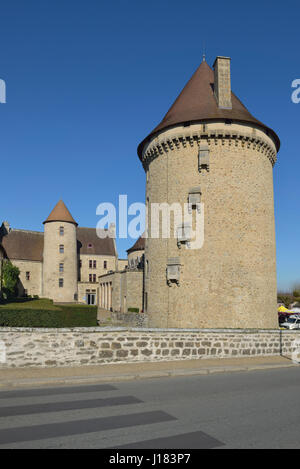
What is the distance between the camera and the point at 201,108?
22.1 metres

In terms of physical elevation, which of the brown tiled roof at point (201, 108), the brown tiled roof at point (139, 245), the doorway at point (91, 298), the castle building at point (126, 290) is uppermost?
the brown tiled roof at point (201, 108)

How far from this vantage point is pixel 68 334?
1069 centimetres

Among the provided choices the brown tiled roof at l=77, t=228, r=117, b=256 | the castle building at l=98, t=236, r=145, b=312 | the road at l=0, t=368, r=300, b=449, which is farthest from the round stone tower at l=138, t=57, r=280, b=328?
the brown tiled roof at l=77, t=228, r=117, b=256

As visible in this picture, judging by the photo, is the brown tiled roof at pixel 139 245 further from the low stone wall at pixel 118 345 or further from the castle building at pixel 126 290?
the low stone wall at pixel 118 345

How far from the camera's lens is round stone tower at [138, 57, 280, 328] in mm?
20203

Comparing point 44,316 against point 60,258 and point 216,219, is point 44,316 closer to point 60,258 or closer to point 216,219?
point 216,219

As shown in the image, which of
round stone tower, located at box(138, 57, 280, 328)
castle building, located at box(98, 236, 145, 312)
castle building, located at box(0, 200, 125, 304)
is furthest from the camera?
castle building, located at box(0, 200, 125, 304)

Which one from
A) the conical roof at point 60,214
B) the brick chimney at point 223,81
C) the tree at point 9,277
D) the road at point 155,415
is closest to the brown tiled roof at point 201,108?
the brick chimney at point 223,81

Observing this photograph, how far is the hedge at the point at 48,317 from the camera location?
1747 cm

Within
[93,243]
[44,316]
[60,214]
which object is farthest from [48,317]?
[93,243]

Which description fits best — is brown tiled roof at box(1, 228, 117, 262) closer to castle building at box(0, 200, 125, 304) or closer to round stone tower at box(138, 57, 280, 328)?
castle building at box(0, 200, 125, 304)

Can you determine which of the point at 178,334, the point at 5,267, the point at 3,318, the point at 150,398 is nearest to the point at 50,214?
the point at 5,267

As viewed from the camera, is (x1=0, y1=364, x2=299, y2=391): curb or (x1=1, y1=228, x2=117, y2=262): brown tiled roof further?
(x1=1, y1=228, x2=117, y2=262): brown tiled roof

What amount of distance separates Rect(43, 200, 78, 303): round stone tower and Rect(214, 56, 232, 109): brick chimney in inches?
1190
